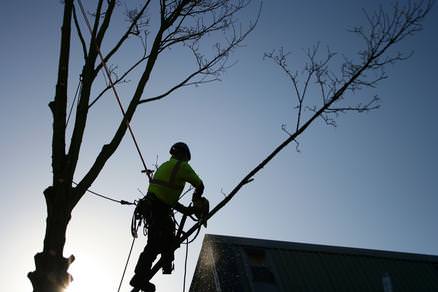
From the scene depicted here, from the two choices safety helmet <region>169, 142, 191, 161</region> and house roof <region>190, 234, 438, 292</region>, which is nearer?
safety helmet <region>169, 142, 191, 161</region>

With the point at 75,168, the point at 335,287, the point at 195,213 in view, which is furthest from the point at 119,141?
the point at 335,287

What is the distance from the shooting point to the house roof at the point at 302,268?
1135 centimetres

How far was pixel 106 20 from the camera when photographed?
6.11 metres

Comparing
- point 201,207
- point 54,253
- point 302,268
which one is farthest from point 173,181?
point 302,268

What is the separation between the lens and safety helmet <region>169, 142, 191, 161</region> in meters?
6.26

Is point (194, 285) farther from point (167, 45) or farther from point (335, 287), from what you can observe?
point (167, 45)

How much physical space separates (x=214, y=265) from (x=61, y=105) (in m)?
7.65

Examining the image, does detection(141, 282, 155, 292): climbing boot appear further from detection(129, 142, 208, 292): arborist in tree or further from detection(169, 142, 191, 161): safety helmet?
detection(169, 142, 191, 161): safety helmet

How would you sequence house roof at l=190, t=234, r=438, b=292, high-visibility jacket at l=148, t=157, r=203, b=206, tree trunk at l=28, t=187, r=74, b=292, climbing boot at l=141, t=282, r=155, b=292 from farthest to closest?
house roof at l=190, t=234, r=438, b=292 < high-visibility jacket at l=148, t=157, r=203, b=206 < climbing boot at l=141, t=282, r=155, b=292 < tree trunk at l=28, t=187, r=74, b=292

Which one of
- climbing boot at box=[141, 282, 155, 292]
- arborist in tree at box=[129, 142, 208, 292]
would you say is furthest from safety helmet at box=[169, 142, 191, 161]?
climbing boot at box=[141, 282, 155, 292]

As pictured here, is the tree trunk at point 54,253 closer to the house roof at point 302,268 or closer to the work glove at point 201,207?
the work glove at point 201,207

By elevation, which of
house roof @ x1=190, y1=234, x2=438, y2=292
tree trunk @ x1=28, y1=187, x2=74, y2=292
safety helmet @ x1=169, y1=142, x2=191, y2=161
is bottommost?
tree trunk @ x1=28, y1=187, x2=74, y2=292

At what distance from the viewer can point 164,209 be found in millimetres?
6004

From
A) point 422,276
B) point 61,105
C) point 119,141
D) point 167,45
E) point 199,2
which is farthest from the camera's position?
point 422,276
